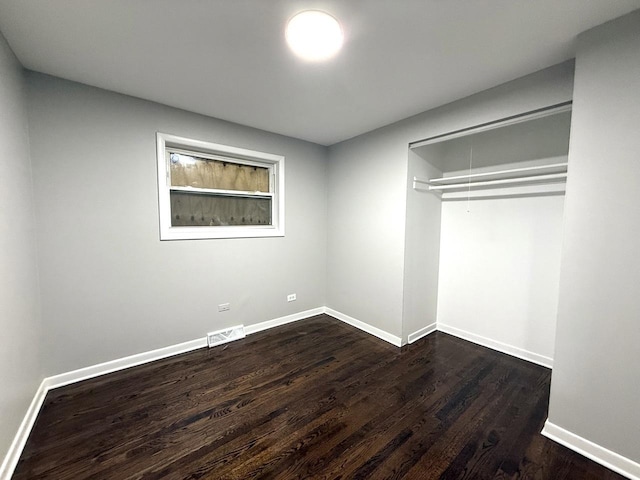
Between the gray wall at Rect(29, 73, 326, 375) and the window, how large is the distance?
9cm

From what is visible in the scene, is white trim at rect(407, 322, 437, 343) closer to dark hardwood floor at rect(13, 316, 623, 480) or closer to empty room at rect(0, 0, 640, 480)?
empty room at rect(0, 0, 640, 480)

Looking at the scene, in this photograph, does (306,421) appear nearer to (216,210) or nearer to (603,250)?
(603,250)

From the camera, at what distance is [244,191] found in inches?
126

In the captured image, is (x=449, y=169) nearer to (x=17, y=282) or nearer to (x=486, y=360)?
(x=486, y=360)

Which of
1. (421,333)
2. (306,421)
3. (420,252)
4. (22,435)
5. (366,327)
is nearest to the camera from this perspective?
(22,435)

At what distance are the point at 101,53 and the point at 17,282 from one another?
161cm

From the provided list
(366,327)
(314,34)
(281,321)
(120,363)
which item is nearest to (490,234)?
(366,327)

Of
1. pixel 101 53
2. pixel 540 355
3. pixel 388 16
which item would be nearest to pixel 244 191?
pixel 101 53

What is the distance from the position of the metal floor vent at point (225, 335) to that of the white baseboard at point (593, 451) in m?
2.83

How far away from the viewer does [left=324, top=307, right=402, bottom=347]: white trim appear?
3.00 m

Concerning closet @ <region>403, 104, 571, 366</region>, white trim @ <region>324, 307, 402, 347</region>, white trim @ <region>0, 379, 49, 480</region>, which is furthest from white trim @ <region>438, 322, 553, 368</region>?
white trim @ <region>0, 379, 49, 480</region>

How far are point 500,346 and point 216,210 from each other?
3564 mm

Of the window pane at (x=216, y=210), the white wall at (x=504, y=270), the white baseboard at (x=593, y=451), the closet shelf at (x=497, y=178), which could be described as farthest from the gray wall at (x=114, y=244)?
the white baseboard at (x=593, y=451)

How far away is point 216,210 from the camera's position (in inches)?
118
